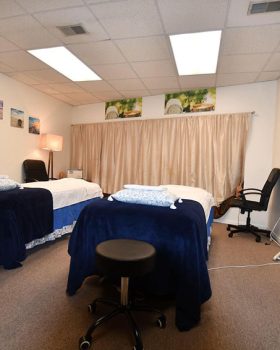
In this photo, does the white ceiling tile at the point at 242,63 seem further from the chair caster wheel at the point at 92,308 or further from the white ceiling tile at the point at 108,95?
the chair caster wheel at the point at 92,308

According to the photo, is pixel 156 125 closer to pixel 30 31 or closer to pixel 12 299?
pixel 30 31

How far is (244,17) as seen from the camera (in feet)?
7.27

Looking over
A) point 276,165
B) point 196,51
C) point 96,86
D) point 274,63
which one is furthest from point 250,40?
point 96,86

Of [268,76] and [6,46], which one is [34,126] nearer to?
[6,46]

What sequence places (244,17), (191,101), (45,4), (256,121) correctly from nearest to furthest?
(45,4) → (244,17) → (256,121) → (191,101)

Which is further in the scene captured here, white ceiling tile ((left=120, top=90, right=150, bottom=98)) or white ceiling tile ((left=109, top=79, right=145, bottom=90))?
white ceiling tile ((left=120, top=90, right=150, bottom=98))

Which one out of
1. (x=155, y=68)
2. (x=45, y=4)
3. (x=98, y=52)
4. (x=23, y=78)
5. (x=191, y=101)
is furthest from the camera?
(x=191, y=101)

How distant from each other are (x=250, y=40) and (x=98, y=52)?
1.76 metres

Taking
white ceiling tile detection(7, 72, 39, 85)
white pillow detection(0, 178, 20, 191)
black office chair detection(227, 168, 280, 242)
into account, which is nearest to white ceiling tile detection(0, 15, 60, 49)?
white ceiling tile detection(7, 72, 39, 85)

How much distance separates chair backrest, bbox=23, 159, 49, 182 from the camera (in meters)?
4.21

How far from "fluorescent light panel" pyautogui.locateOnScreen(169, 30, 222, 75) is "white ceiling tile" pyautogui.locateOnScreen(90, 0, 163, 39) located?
0.32 m

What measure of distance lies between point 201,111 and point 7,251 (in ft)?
12.2

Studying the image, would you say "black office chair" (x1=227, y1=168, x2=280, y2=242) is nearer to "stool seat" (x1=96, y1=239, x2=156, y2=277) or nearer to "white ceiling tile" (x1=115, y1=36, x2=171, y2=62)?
"white ceiling tile" (x1=115, y1=36, x2=171, y2=62)

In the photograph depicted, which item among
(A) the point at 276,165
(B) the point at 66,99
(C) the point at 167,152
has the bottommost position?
(A) the point at 276,165
